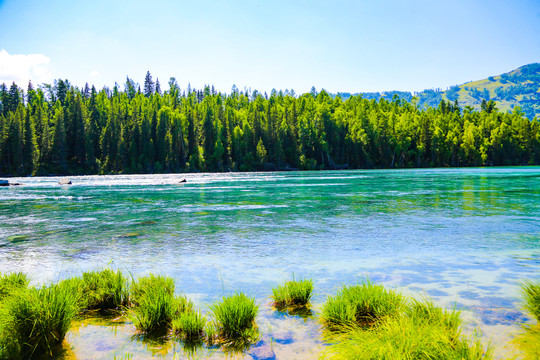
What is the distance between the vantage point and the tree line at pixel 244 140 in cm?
12312

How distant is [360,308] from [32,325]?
4.82m

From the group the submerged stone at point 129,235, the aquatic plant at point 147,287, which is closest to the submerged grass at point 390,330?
the aquatic plant at point 147,287

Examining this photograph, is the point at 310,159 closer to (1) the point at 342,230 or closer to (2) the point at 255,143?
(2) the point at 255,143

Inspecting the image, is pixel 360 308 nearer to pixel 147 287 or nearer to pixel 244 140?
pixel 147 287

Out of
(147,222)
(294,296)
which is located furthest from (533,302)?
(147,222)

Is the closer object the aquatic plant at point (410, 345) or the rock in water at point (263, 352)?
the aquatic plant at point (410, 345)

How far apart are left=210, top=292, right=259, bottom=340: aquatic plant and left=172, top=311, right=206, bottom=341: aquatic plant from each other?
0.87ft

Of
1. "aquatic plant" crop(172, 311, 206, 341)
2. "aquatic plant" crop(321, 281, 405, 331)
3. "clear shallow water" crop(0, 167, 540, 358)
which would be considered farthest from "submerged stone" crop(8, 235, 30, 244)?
"aquatic plant" crop(321, 281, 405, 331)

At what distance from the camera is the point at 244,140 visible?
13750 centimetres

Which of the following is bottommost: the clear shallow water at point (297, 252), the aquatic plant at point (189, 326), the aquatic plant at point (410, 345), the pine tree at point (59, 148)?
the clear shallow water at point (297, 252)

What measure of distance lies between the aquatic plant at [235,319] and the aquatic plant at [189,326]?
266 mm

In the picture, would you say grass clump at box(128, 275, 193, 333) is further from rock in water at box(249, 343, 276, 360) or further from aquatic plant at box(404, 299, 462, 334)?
aquatic plant at box(404, 299, 462, 334)

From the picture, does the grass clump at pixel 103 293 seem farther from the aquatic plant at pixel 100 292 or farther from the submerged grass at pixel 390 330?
the submerged grass at pixel 390 330

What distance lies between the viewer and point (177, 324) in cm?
590
